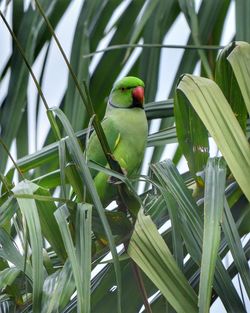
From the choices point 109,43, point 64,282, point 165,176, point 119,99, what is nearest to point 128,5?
point 109,43

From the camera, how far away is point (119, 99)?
1.68 metres

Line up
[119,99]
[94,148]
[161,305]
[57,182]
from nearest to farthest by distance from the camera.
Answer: [161,305], [57,182], [94,148], [119,99]

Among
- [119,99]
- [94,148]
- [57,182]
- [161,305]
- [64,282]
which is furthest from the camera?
[119,99]

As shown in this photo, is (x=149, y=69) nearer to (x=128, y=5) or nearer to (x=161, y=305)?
(x=128, y=5)

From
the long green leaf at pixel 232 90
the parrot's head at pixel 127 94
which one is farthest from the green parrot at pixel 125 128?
the long green leaf at pixel 232 90

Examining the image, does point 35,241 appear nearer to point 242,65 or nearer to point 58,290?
point 58,290

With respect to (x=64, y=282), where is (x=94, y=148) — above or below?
above

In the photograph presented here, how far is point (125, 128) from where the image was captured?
159cm

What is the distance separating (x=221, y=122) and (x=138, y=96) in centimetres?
64

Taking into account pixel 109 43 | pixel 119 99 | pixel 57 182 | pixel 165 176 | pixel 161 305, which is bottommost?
pixel 161 305

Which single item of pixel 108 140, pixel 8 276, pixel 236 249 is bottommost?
pixel 236 249

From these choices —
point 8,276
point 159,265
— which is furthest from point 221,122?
point 8,276

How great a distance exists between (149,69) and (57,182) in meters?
0.52

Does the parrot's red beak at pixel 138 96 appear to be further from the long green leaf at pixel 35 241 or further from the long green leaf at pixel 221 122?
the long green leaf at pixel 35 241
